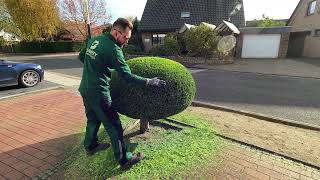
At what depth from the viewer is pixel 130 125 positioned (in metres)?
4.47

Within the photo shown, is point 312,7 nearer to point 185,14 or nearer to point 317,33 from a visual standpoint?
point 317,33

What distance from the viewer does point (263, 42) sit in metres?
20.1

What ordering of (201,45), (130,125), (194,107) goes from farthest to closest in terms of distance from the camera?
(201,45)
(194,107)
(130,125)

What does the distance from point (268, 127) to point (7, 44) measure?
37.8 metres

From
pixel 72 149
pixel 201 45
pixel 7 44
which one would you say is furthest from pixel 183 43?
pixel 7 44

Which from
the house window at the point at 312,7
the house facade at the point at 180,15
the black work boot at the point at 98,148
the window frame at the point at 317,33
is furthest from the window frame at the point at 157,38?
the black work boot at the point at 98,148

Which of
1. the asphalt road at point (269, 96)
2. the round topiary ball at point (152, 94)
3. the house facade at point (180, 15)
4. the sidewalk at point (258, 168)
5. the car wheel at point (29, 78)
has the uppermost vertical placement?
the house facade at point (180, 15)

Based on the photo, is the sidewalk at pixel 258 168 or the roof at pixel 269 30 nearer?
the sidewalk at pixel 258 168

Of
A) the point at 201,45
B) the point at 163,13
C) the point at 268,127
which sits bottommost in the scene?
the point at 268,127

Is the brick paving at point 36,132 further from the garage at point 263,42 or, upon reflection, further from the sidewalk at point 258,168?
the garage at point 263,42

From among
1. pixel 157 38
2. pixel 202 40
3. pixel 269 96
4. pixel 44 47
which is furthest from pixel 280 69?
pixel 44 47

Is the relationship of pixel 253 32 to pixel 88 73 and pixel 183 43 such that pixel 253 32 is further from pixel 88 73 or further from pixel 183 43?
pixel 88 73

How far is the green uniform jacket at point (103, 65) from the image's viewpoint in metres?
2.78

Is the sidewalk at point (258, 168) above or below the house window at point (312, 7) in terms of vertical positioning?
below
